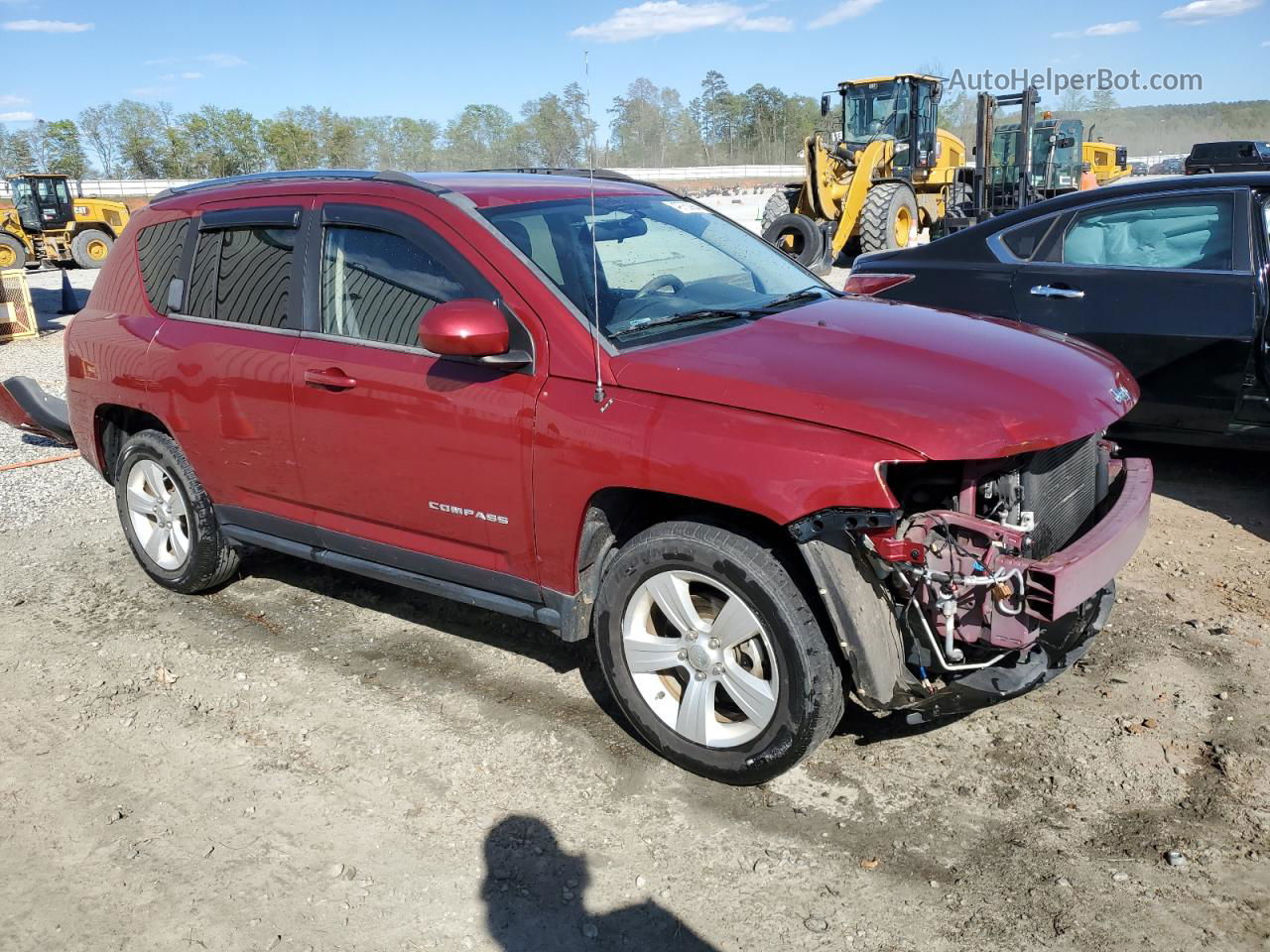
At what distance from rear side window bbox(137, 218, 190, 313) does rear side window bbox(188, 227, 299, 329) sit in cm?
18

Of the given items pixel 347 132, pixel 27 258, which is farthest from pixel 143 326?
pixel 347 132

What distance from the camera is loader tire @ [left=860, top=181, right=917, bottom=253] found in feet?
54.4

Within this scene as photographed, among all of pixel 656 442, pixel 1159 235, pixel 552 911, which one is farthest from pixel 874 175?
pixel 552 911

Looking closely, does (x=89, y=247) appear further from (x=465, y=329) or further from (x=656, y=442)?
(x=656, y=442)

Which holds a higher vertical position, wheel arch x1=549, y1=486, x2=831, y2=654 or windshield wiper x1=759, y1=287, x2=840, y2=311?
windshield wiper x1=759, y1=287, x2=840, y2=311

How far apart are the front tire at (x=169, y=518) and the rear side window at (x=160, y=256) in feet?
2.22

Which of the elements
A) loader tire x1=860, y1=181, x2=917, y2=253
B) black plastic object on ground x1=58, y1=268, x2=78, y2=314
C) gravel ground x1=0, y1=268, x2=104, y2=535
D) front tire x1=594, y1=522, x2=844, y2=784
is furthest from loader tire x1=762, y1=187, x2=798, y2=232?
front tire x1=594, y1=522, x2=844, y2=784

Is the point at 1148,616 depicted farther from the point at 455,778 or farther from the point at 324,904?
the point at 324,904

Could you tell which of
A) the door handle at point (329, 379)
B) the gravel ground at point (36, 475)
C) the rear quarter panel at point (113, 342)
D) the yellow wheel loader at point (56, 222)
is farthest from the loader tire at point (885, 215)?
the yellow wheel loader at point (56, 222)

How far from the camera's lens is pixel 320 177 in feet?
13.9

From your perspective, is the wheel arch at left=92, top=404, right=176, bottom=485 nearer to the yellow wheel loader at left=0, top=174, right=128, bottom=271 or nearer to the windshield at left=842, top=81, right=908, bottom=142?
the windshield at left=842, top=81, right=908, bottom=142

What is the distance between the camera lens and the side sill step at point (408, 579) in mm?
3656

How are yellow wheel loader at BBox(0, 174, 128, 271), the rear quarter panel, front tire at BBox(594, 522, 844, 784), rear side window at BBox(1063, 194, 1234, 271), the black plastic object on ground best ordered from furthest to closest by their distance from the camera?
yellow wheel loader at BBox(0, 174, 128, 271) < the black plastic object on ground < rear side window at BBox(1063, 194, 1234, 271) < the rear quarter panel < front tire at BBox(594, 522, 844, 784)

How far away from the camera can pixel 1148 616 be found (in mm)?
4391
